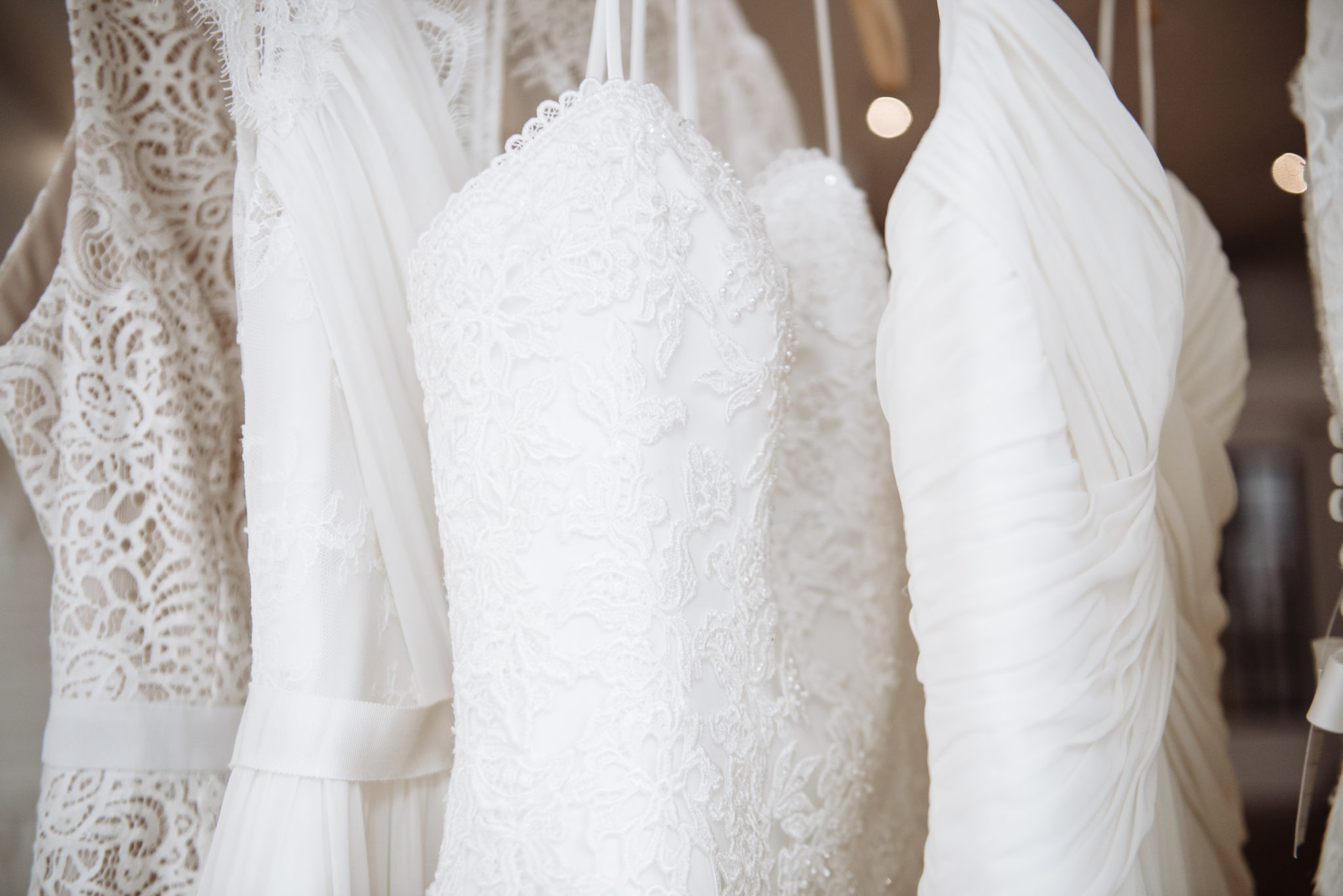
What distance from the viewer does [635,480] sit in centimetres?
48

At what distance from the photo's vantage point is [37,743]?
2.32ft

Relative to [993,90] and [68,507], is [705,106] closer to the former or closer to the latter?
[993,90]

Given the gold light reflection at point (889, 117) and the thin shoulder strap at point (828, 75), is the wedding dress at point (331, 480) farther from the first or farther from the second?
the gold light reflection at point (889, 117)

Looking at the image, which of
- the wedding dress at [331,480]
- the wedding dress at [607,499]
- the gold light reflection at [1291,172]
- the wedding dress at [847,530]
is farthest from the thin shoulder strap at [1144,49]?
the wedding dress at [331,480]

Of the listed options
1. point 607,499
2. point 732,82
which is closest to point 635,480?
point 607,499

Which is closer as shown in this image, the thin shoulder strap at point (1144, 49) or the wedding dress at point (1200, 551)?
the wedding dress at point (1200, 551)

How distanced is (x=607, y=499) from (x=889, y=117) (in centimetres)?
66

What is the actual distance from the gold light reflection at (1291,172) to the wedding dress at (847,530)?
1.15 feet

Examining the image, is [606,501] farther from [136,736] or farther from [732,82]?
[732,82]

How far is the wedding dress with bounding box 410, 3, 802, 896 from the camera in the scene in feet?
1.52

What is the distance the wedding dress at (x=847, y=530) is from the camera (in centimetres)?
66

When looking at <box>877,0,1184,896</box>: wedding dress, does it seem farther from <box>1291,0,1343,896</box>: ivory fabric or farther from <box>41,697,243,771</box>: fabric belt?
<box>41,697,243,771</box>: fabric belt

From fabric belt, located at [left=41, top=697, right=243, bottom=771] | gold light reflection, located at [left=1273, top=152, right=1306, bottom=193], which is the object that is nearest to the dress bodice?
fabric belt, located at [left=41, top=697, right=243, bottom=771]

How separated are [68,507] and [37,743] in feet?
0.90
